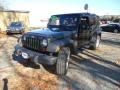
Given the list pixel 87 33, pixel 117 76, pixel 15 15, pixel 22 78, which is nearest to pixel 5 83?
pixel 22 78

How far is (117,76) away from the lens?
6.69 m

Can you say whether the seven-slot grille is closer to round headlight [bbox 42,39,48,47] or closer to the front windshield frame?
round headlight [bbox 42,39,48,47]

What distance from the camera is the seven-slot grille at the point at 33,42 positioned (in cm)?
641

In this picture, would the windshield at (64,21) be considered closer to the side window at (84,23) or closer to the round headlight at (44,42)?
the side window at (84,23)

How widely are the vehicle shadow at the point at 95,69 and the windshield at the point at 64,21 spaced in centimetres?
157

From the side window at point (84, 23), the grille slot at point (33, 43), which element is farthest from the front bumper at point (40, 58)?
the side window at point (84, 23)

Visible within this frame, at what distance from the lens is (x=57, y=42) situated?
250 inches

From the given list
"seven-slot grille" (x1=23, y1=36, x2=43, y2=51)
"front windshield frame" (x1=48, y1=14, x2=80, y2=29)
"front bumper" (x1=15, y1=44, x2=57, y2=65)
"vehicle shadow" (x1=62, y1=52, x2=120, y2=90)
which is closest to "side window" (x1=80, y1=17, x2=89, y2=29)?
"front windshield frame" (x1=48, y1=14, x2=80, y2=29)

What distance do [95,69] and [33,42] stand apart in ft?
8.36

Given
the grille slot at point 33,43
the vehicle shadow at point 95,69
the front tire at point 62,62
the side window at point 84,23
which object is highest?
the side window at point 84,23

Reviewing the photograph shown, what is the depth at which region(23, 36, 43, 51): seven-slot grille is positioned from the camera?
6414mm

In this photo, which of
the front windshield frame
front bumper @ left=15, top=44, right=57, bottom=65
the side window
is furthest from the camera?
the side window

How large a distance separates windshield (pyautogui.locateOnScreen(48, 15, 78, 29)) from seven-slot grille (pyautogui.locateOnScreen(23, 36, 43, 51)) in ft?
5.47

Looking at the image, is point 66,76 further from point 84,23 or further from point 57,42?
point 84,23
